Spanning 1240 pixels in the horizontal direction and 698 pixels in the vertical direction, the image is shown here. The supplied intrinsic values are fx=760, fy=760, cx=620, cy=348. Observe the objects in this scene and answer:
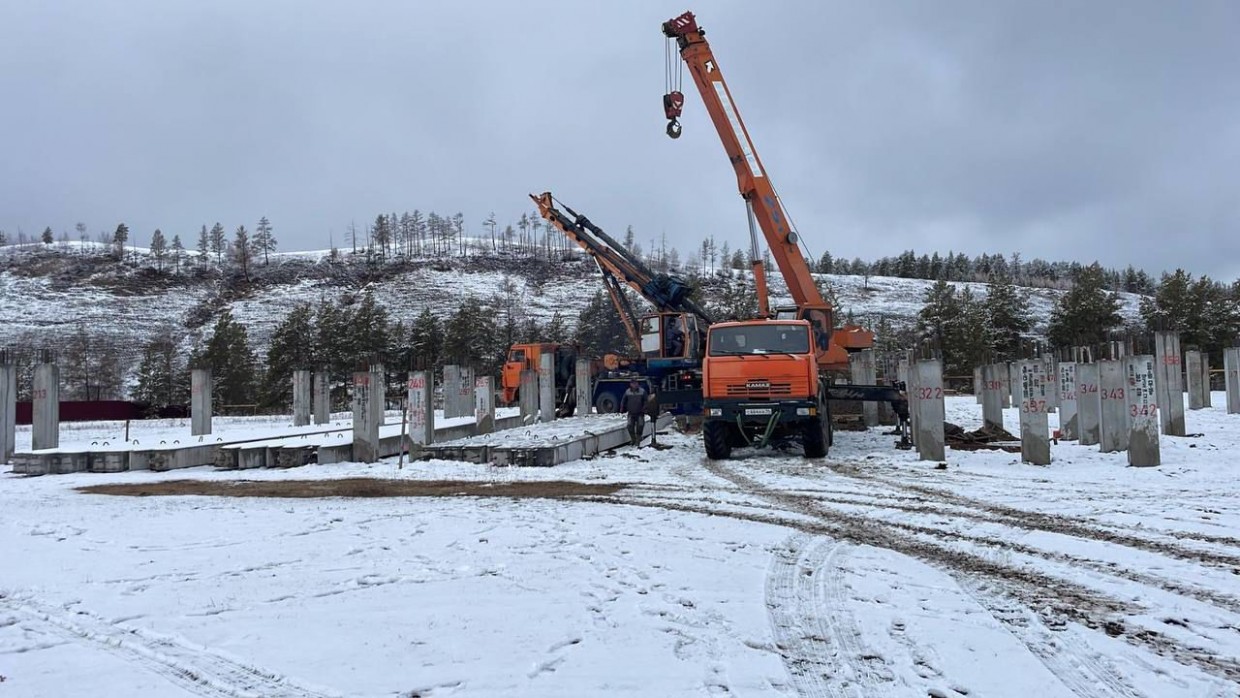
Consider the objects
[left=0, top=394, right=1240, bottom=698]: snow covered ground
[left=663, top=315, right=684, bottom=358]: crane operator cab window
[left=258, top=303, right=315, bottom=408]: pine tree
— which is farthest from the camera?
[left=258, top=303, right=315, bottom=408]: pine tree

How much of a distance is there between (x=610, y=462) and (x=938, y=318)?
46023mm

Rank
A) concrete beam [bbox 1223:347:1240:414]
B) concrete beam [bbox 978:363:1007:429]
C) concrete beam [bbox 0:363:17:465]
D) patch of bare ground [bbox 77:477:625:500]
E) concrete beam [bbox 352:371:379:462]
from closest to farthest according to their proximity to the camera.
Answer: patch of bare ground [bbox 77:477:625:500]
concrete beam [bbox 352:371:379:462]
concrete beam [bbox 0:363:17:465]
concrete beam [bbox 978:363:1007:429]
concrete beam [bbox 1223:347:1240:414]

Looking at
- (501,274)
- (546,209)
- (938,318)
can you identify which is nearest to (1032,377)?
(546,209)

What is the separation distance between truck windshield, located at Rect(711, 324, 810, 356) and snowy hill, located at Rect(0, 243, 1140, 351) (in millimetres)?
75842

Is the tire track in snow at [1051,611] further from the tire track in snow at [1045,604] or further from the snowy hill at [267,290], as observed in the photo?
the snowy hill at [267,290]

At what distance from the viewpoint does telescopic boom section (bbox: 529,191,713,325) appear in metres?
26.5

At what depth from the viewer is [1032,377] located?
12672 mm

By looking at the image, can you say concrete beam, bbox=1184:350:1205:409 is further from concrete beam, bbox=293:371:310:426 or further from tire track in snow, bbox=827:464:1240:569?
concrete beam, bbox=293:371:310:426

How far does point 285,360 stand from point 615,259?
2980 centimetres

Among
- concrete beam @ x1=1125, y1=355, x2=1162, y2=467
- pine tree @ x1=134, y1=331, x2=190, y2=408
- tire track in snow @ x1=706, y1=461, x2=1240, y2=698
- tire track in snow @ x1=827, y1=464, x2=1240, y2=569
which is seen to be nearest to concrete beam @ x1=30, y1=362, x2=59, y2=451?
tire track in snow @ x1=706, y1=461, x2=1240, y2=698

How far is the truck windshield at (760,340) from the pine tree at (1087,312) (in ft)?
149

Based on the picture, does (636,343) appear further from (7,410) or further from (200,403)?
(7,410)

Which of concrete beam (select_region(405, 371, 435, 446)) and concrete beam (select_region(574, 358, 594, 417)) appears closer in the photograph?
concrete beam (select_region(405, 371, 435, 446))

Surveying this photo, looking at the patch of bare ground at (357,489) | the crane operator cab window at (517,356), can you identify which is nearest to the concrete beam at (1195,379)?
the patch of bare ground at (357,489)
